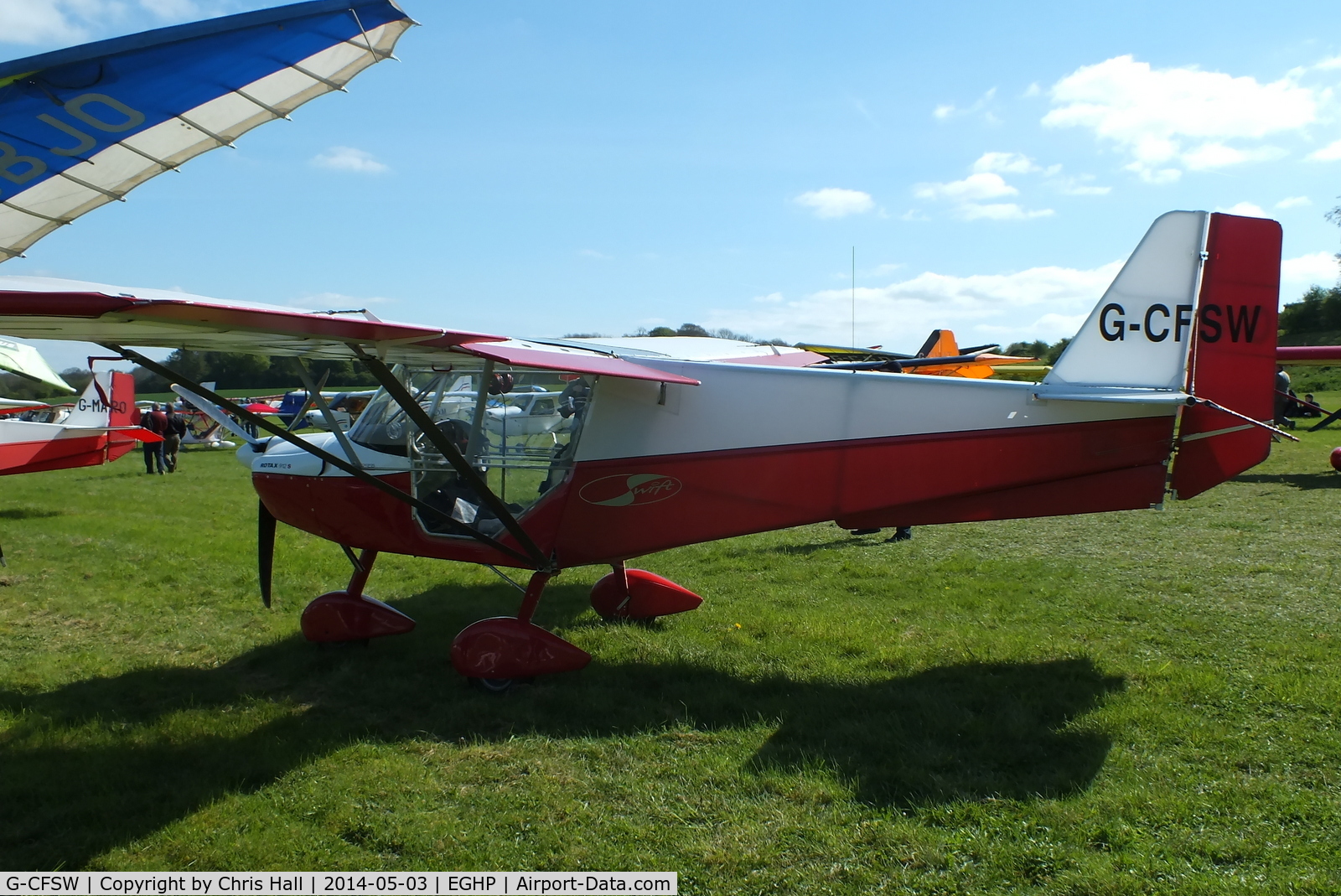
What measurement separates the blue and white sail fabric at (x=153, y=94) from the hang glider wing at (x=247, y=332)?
8.46 feet

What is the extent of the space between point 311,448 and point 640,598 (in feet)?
9.04

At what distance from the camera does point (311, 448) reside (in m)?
5.01

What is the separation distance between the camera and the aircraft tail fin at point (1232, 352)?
4.91m

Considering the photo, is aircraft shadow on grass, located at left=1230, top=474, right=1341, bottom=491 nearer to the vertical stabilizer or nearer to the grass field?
the grass field

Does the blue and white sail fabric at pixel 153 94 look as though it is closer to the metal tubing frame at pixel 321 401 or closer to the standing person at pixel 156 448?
the metal tubing frame at pixel 321 401

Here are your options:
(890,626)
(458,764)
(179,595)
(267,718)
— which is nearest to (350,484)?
(267,718)

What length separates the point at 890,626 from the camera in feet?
20.1

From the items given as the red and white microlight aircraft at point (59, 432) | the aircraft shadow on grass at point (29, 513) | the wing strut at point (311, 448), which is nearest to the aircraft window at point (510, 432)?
the wing strut at point (311, 448)

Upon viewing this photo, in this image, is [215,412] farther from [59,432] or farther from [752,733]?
[59,432]

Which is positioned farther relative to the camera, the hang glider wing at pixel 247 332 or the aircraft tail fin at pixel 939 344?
the aircraft tail fin at pixel 939 344

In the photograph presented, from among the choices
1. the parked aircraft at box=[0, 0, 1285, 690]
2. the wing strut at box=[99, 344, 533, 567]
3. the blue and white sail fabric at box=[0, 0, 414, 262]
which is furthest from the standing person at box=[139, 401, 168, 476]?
the wing strut at box=[99, 344, 533, 567]

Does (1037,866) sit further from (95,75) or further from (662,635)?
(95,75)

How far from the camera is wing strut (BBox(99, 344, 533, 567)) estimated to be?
4270 millimetres

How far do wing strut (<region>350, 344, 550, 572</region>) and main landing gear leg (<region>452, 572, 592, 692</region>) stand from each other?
1.57ft
